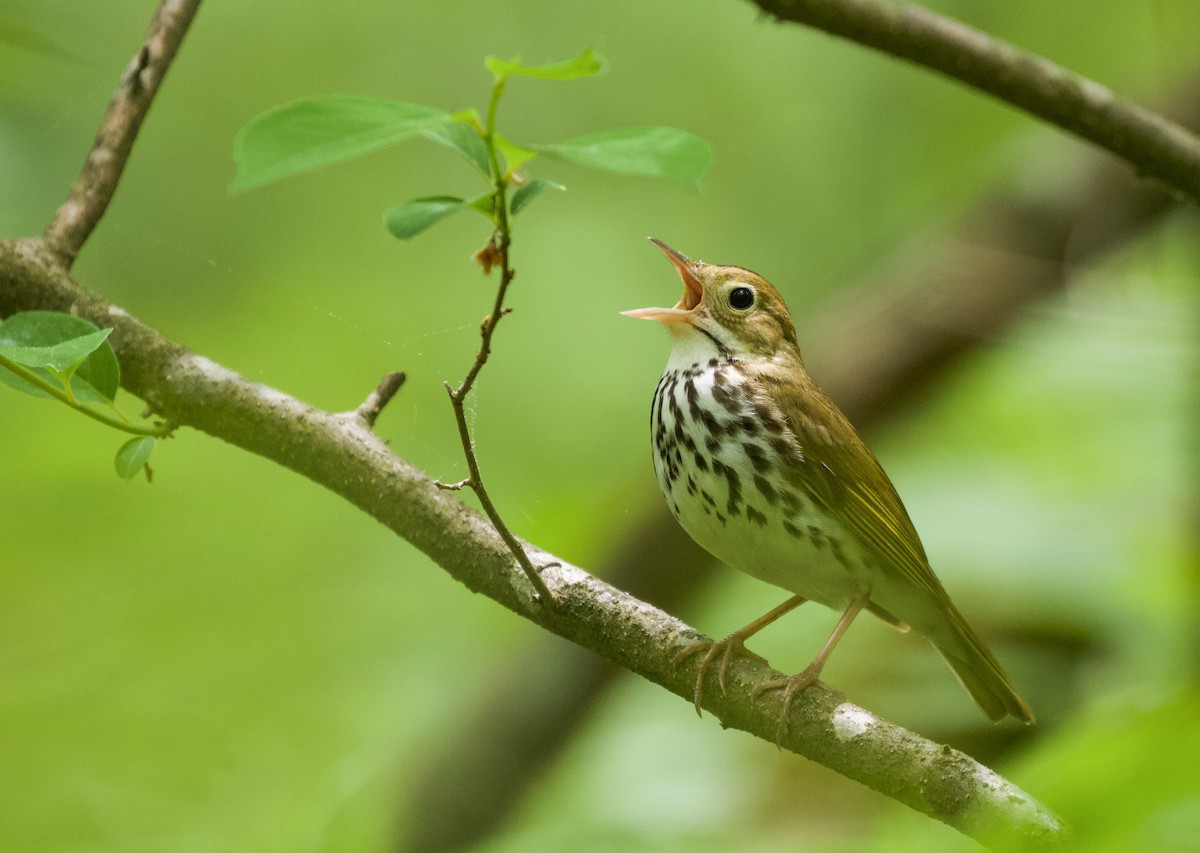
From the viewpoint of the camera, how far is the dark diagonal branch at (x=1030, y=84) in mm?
3246

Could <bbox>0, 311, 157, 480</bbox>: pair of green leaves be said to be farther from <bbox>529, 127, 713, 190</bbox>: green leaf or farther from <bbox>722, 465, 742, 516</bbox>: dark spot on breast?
<bbox>722, 465, 742, 516</bbox>: dark spot on breast

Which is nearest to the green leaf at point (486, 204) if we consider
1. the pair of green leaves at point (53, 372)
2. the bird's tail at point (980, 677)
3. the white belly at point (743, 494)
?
the pair of green leaves at point (53, 372)

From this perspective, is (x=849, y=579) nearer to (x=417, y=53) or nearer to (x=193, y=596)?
(x=193, y=596)

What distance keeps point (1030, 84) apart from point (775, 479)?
4.35 feet

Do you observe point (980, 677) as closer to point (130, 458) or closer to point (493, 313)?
point (493, 313)

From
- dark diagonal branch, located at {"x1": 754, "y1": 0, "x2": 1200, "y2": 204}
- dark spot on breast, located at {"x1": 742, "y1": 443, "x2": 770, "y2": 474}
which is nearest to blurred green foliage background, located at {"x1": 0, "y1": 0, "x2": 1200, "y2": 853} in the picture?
dark diagonal branch, located at {"x1": 754, "y1": 0, "x2": 1200, "y2": 204}

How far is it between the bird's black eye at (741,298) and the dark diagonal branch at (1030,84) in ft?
2.52

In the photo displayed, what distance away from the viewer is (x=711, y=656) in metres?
2.51

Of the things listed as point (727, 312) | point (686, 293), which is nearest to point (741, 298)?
point (727, 312)

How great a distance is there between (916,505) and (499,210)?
394cm

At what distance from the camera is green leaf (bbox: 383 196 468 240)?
5.69 feet

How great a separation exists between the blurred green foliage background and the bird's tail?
20 cm

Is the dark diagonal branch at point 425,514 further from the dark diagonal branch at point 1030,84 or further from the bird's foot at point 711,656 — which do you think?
the dark diagonal branch at point 1030,84

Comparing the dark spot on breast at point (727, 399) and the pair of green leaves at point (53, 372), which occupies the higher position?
the pair of green leaves at point (53, 372)
